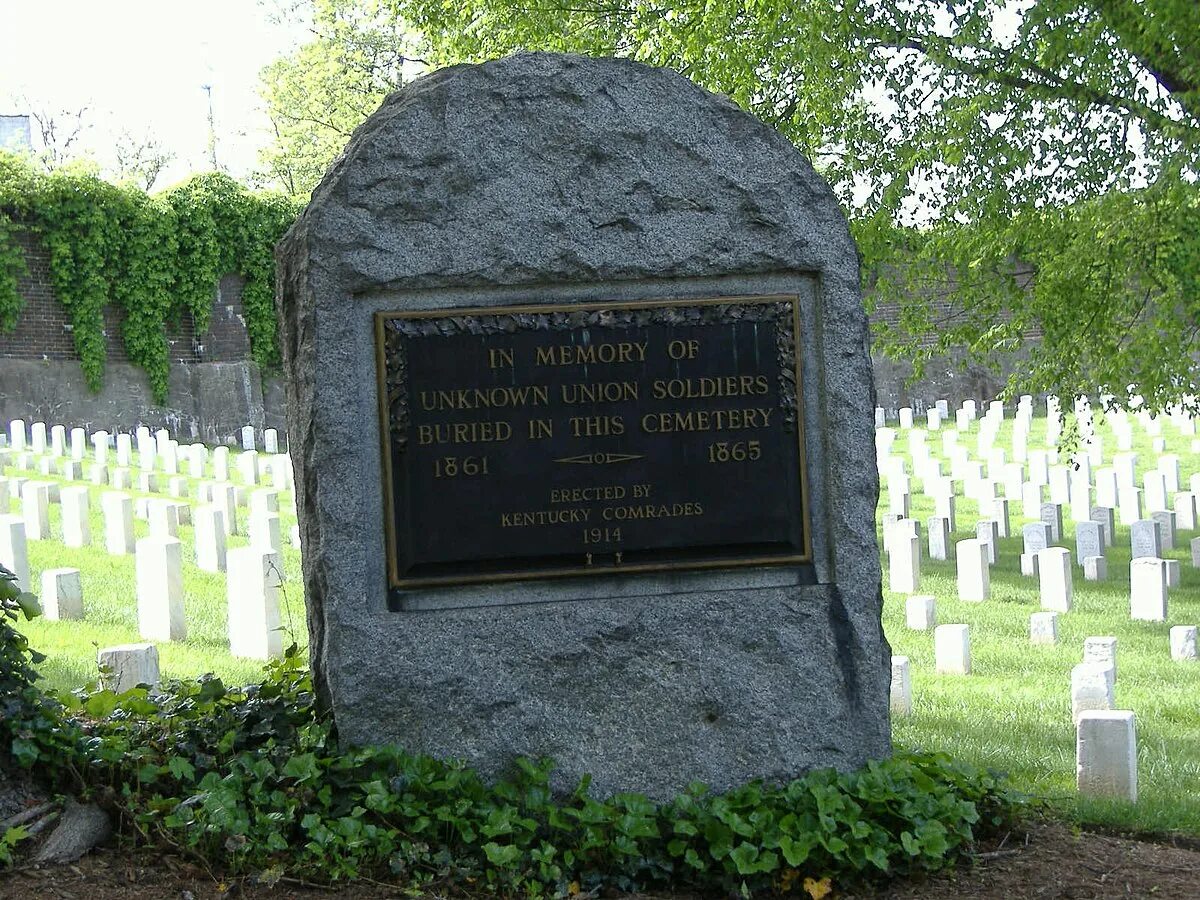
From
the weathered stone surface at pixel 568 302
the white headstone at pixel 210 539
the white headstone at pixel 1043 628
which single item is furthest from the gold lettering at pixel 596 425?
the white headstone at pixel 210 539

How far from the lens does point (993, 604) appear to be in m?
10.3

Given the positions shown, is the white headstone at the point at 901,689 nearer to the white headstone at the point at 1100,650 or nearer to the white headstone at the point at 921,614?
the white headstone at the point at 1100,650

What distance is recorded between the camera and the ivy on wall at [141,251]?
2864cm

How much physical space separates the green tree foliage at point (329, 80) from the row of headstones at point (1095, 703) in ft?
98.5

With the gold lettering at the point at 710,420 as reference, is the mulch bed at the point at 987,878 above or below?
below

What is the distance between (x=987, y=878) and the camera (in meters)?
4.39

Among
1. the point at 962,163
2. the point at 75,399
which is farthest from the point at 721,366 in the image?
the point at 75,399


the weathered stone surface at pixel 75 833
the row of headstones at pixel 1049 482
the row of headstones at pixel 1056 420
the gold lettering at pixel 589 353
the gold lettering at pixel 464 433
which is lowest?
the weathered stone surface at pixel 75 833

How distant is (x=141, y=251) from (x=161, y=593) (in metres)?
23.2

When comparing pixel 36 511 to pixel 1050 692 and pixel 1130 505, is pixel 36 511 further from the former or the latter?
pixel 1130 505

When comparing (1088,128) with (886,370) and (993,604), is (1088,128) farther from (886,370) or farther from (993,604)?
(886,370)

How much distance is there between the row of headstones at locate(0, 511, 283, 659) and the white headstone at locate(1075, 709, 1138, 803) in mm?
4220

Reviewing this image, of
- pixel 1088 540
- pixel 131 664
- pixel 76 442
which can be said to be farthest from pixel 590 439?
pixel 76 442

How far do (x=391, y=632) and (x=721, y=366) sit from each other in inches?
56.9
